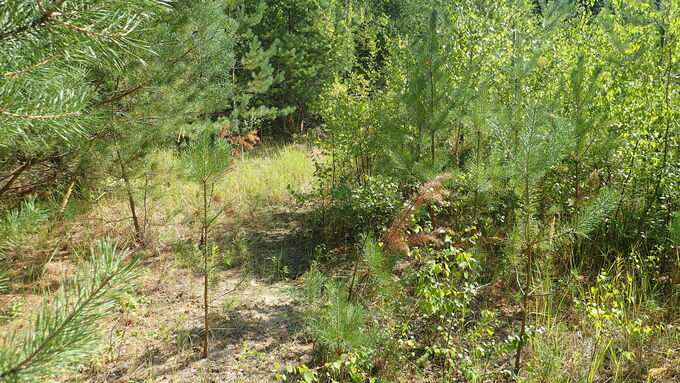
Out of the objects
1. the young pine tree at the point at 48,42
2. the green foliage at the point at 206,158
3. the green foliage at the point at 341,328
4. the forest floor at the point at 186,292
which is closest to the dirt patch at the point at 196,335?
the forest floor at the point at 186,292

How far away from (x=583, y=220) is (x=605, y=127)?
1446 millimetres

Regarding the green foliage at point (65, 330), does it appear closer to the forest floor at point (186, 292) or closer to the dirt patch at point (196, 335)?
the forest floor at point (186, 292)

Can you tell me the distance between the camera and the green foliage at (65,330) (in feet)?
2.91

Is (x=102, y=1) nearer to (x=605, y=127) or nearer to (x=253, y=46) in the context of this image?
(x=605, y=127)

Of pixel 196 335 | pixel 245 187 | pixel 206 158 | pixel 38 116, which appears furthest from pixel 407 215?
pixel 245 187

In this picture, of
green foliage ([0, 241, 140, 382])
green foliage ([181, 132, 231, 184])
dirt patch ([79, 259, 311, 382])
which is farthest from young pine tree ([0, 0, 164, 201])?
dirt patch ([79, 259, 311, 382])

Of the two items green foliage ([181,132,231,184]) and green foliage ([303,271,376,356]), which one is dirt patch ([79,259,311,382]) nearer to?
green foliage ([303,271,376,356])

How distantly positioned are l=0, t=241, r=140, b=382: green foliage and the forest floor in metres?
0.76

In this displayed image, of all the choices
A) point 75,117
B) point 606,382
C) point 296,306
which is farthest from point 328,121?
point 75,117

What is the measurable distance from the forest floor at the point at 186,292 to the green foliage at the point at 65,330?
0.76 metres

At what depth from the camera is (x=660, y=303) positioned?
10.0 feet

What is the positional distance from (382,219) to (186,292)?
1722 mm

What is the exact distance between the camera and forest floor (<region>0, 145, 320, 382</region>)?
105 inches

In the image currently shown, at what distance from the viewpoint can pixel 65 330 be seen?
0.91m
